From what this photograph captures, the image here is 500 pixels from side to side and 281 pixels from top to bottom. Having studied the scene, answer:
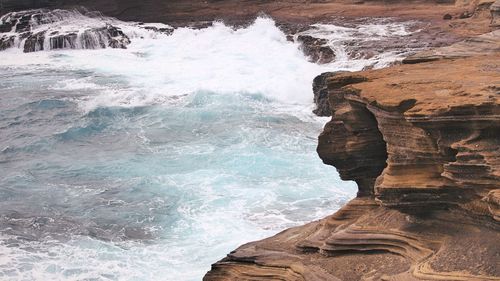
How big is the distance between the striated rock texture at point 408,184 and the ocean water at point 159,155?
445 centimetres

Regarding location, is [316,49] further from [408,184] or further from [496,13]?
[408,184]

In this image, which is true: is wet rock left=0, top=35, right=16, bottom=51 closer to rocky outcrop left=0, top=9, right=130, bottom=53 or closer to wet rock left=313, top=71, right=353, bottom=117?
rocky outcrop left=0, top=9, right=130, bottom=53

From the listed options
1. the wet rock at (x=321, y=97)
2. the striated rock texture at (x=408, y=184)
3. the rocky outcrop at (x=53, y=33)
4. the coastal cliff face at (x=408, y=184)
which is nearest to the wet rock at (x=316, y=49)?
the wet rock at (x=321, y=97)

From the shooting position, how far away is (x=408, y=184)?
7.25m

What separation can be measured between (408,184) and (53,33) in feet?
100

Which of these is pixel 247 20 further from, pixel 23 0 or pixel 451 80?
pixel 451 80

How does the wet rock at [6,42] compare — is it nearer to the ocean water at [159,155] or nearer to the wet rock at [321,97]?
the ocean water at [159,155]

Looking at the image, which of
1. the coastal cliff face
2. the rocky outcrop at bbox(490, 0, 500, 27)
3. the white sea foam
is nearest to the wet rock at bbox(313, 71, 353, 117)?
the white sea foam

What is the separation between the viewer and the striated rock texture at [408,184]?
6762mm

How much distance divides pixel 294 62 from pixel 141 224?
1469cm

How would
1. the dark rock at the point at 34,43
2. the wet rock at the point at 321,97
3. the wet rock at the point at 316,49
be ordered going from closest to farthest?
the wet rock at the point at 321,97 → the wet rock at the point at 316,49 → the dark rock at the point at 34,43

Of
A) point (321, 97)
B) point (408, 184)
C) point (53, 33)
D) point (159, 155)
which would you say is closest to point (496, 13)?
point (321, 97)

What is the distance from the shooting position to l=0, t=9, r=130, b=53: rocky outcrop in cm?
3519

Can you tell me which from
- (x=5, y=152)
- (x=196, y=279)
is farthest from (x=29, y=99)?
(x=196, y=279)
